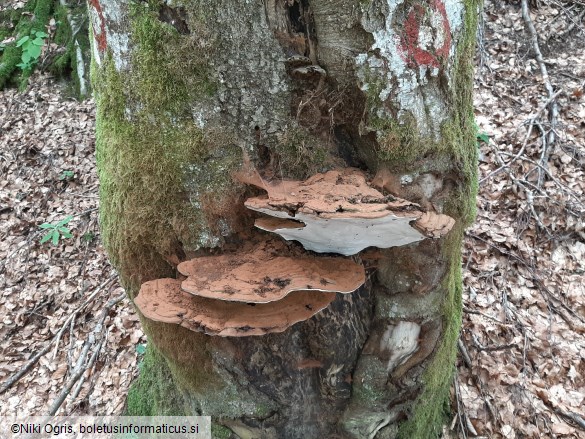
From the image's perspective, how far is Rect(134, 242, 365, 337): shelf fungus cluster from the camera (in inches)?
71.6

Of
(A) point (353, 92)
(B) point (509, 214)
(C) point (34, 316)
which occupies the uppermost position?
(A) point (353, 92)

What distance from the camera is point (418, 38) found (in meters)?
1.99

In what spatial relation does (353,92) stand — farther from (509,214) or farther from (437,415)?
(509,214)

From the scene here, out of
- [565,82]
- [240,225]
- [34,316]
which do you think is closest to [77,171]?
[34,316]

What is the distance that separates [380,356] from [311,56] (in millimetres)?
1719

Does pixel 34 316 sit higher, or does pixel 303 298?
pixel 303 298

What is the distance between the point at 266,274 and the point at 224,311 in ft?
0.82

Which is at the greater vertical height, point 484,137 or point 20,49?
point 20,49

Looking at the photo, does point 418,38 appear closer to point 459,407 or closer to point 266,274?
point 266,274

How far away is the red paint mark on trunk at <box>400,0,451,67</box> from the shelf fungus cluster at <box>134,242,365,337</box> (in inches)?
37.9

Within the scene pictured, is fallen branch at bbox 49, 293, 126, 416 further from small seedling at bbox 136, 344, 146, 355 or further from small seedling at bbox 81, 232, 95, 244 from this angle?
small seedling at bbox 81, 232, 95, 244

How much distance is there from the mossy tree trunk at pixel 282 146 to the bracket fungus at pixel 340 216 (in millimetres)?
298

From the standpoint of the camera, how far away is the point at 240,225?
2.30 m

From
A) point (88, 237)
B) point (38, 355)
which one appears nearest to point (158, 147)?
point (38, 355)
